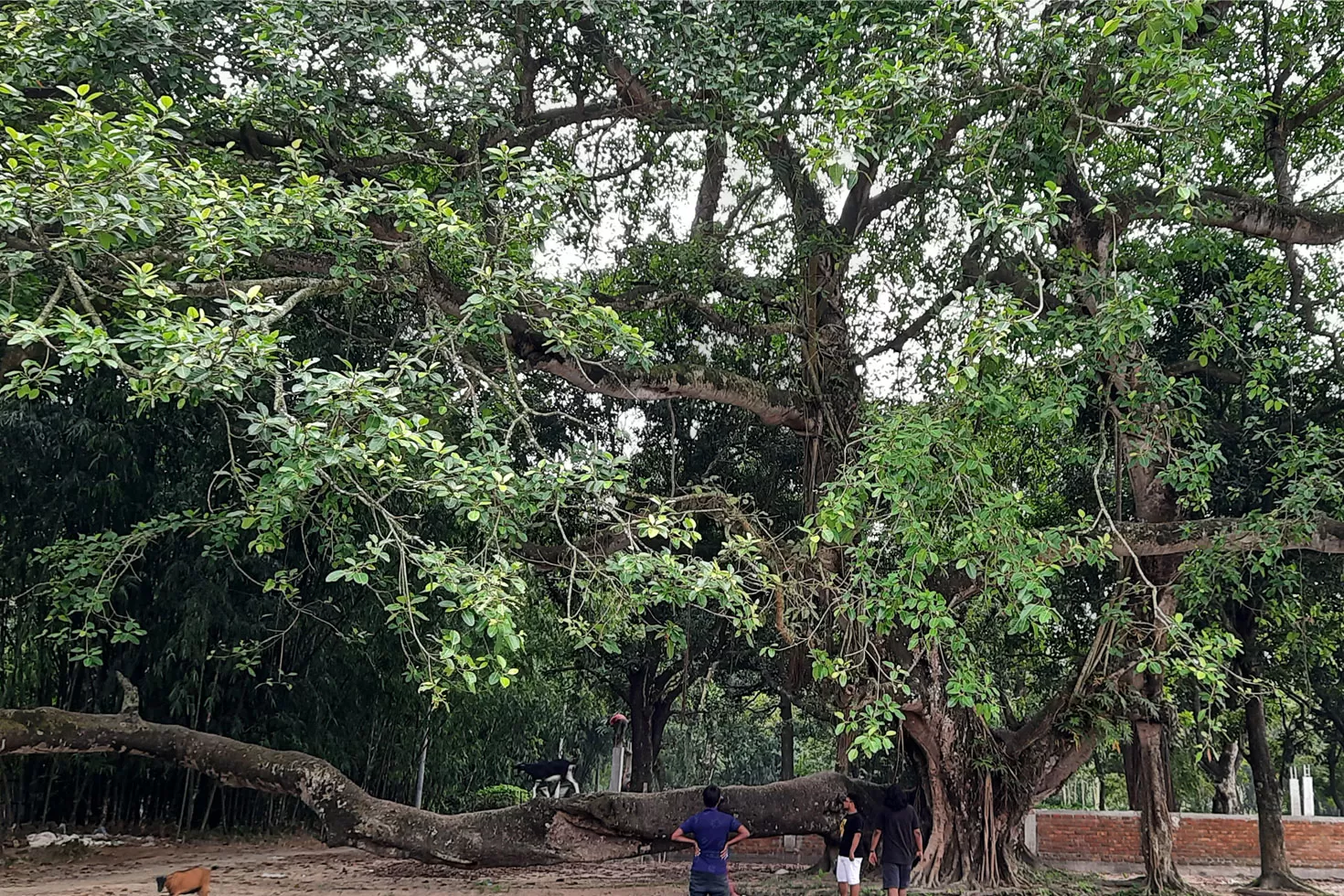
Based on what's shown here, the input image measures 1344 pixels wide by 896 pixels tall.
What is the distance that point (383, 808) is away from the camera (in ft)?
23.2

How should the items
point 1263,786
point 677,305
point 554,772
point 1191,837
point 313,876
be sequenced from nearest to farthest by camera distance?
point 313,876 → point 677,305 → point 1263,786 → point 554,772 → point 1191,837

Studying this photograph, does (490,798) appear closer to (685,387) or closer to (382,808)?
(382,808)

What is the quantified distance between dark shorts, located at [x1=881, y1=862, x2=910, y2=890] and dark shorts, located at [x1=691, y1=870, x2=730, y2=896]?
1.74 metres

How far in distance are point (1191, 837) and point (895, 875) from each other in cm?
720

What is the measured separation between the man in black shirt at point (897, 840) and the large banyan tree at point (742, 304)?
0.60m

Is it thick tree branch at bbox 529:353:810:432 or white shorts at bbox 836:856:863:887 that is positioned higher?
thick tree branch at bbox 529:353:810:432

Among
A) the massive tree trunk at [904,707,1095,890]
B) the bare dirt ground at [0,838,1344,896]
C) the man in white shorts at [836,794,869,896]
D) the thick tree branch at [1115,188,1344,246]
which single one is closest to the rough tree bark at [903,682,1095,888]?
the massive tree trunk at [904,707,1095,890]

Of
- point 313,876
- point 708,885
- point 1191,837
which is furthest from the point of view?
point 1191,837

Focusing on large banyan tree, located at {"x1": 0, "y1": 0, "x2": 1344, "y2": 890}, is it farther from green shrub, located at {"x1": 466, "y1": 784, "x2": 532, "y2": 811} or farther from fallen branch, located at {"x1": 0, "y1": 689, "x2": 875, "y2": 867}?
green shrub, located at {"x1": 466, "y1": 784, "x2": 532, "y2": 811}

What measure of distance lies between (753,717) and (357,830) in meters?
10.7

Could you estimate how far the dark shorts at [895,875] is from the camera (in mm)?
6895

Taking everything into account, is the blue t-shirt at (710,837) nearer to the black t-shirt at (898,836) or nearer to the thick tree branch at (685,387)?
the black t-shirt at (898,836)

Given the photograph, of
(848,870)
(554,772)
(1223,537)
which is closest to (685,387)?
(848,870)

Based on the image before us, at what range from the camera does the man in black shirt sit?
691 centimetres
